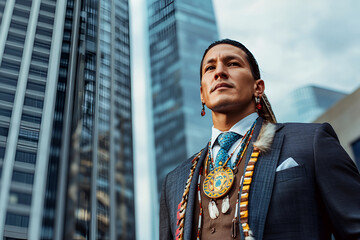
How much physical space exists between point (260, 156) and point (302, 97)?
3525 inches

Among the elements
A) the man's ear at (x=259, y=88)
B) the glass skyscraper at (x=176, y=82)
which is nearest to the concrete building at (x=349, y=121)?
the glass skyscraper at (x=176, y=82)

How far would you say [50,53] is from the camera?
7.91ft

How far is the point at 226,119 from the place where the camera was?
2133mm

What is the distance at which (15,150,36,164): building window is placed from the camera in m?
2.07

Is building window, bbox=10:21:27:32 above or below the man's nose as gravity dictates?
above

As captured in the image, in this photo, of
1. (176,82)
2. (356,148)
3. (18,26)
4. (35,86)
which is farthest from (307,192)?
(176,82)

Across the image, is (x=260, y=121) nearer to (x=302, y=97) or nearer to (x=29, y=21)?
(x=29, y=21)

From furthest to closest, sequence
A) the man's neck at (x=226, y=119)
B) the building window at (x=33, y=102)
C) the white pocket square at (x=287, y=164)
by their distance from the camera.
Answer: the building window at (x=33, y=102)
the man's neck at (x=226, y=119)
the white pocket square at (x=287, y=164)

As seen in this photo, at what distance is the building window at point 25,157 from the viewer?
207 cm

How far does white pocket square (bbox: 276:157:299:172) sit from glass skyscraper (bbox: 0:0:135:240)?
1087mm

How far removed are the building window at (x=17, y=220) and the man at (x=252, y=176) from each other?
0.71 m

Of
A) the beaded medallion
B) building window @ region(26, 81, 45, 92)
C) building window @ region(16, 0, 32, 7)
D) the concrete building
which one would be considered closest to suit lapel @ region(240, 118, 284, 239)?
the beaded medallion

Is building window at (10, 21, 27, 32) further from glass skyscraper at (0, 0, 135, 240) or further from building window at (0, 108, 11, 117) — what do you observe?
building window at (0, 108, 11, 117)

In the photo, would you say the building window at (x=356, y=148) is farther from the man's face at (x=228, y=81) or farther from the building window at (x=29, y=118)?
the building window at (x=29, y=118)
